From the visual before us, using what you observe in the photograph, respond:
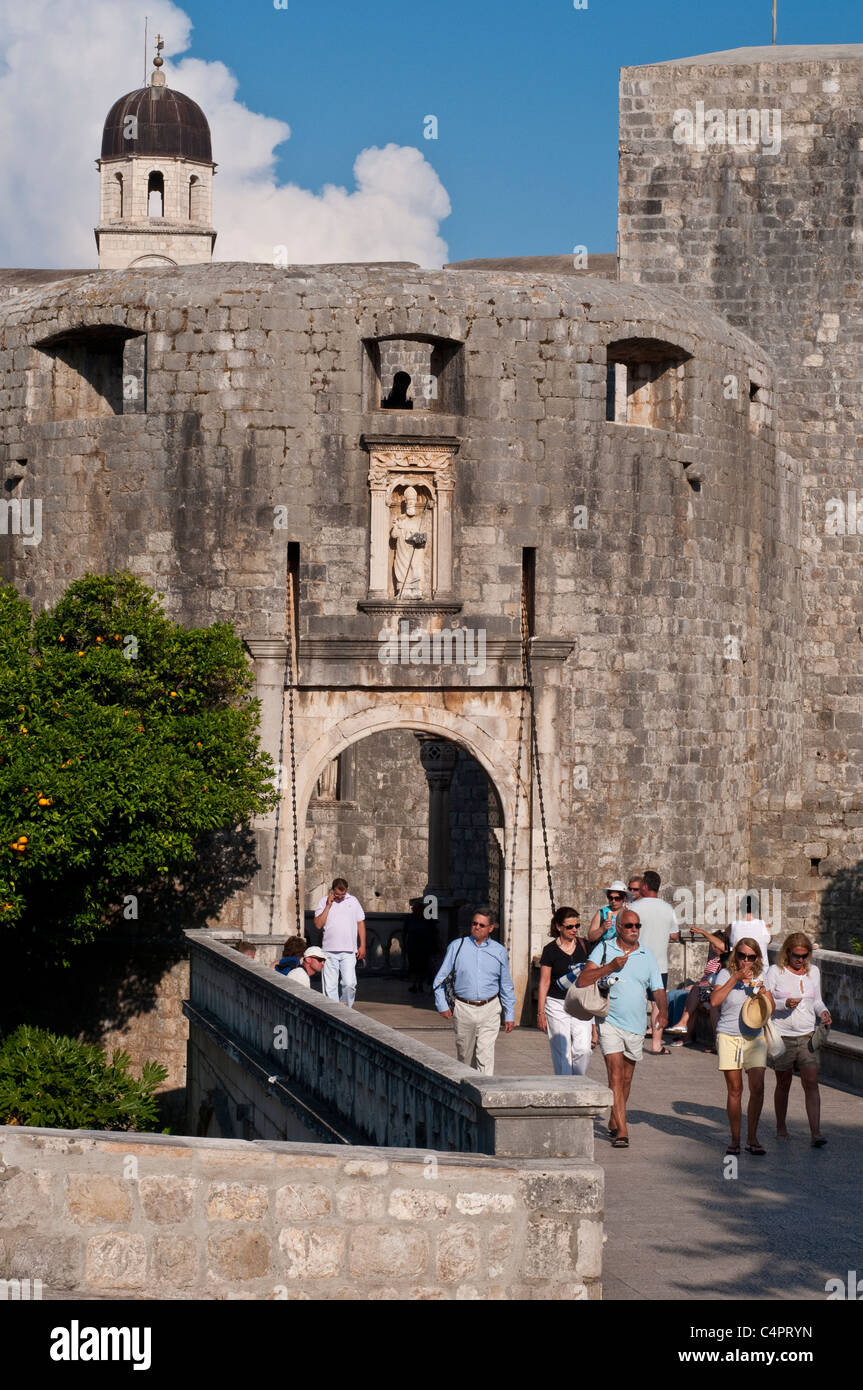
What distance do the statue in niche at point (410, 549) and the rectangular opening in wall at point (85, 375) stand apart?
3.13m

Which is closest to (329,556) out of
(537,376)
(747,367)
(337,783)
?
(537,376)

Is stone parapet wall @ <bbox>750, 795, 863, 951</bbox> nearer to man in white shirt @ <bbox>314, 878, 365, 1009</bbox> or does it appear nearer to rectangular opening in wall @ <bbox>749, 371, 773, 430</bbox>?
rectangular opening in wall @ <bbox>749, 371, 773, 430</bbox>

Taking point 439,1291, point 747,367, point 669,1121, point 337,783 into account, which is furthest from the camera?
point 337,783

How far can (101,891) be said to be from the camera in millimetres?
18094

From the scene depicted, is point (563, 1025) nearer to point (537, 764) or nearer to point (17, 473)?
point (537, 764)

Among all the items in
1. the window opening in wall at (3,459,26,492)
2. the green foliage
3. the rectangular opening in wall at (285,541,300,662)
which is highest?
the window opening in wall at (3,459,26,492)

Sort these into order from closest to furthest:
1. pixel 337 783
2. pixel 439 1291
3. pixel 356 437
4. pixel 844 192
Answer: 1. pixel 439 1291
2. pixel 356 437
3. pixel 844 192
4. pixel 337 783

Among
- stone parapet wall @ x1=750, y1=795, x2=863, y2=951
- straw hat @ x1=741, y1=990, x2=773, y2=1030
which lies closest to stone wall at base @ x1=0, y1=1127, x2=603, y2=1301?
straw hat @ x1=741, y1=990, x2=773, y2=1030

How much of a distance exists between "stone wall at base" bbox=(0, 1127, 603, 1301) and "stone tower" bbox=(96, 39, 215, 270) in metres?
55.2

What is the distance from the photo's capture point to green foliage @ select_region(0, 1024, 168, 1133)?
14.6m

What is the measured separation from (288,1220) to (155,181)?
58102mm

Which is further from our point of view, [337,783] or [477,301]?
[337,783]

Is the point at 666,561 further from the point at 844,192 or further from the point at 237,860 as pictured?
the point at 844,192

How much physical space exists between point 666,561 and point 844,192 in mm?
7810
